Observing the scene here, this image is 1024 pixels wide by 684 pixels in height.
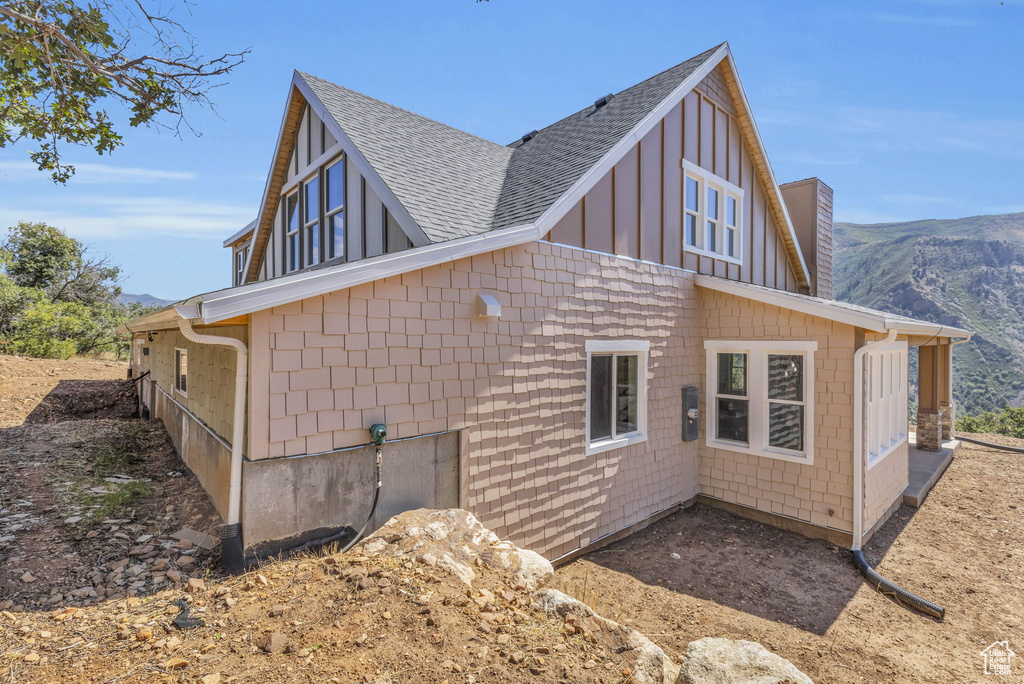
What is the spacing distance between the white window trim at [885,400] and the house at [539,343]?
7cm

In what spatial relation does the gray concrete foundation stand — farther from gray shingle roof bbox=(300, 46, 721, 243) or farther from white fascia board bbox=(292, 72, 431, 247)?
gray shingle roof bbox=(300, 46, 721, 243)

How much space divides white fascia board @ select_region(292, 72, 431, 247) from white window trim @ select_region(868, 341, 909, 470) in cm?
620

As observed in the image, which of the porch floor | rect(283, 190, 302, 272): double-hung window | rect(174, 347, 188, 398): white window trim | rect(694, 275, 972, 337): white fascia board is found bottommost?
the porch floor

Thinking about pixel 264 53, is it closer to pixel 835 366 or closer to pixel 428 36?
pixel 428 36

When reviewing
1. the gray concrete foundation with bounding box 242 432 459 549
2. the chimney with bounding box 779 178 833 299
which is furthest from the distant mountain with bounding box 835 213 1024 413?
the gray concrete foundation with bounding box 242 432 459 549

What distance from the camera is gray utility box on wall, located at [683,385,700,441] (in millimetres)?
7395

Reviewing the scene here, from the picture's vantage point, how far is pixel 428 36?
755cm

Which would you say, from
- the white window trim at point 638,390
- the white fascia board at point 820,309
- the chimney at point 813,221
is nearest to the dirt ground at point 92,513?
the white window trim at point 638,390

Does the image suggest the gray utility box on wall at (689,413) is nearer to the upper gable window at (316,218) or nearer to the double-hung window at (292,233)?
the upper gable window at (316,218)

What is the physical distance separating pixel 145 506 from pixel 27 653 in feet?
8.59

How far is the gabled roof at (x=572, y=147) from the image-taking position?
6.19 m

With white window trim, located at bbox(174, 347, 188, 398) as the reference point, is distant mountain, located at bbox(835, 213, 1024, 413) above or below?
above

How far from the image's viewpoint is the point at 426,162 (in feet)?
24.0
